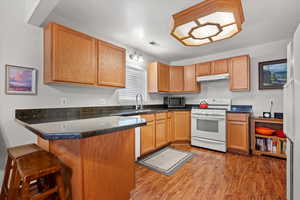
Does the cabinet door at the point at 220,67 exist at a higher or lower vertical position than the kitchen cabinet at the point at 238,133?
higher

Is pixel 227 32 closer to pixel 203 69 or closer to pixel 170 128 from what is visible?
pixel 203 69

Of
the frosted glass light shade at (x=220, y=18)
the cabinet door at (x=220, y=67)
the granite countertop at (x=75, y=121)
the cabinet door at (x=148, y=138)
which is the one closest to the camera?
the granite countertop at (x=75, y=121)

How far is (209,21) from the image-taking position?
4.32ft

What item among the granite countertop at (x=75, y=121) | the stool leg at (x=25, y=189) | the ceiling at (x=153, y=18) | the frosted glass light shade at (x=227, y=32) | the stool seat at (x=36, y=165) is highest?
the ceiling at (x=153, y=18)

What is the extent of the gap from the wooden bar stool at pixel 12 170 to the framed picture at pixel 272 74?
4254mm

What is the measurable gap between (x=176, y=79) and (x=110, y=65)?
226cm

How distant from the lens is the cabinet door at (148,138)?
8.78 feet

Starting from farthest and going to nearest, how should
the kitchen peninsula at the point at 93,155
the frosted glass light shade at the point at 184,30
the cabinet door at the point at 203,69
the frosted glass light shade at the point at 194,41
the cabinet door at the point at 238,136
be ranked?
the cabinet door at the point at 203,69 < the cabinet door at the point at 238,136 < the frosted glass light shade at the point at 194,41 < the frosted glass light shade at the point at 184,30 < the kitchen peninsula at the point at 93,155

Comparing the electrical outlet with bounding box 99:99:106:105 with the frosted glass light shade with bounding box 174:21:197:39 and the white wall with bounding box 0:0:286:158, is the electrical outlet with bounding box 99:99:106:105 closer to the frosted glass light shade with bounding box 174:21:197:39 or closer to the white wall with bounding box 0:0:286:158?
the white wall with bounding box 0:0:286:158

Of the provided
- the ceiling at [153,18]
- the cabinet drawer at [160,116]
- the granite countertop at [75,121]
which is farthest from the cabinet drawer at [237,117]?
the ceiling at [153,18]

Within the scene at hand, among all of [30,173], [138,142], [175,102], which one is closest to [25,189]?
[30,173]

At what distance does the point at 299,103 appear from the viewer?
2.85 ft

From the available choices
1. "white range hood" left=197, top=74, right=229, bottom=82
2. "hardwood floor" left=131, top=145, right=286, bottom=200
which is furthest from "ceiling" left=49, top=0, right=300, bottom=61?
"hardwood floor" left=131, top=145, right=286, bottom=200

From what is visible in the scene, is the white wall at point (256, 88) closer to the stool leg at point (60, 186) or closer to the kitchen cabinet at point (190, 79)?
the kitchen cabinet at point (190, 79)
